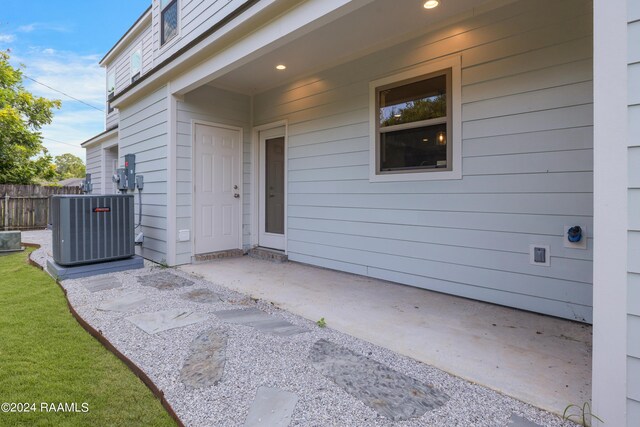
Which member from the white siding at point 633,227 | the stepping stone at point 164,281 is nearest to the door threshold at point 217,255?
the stepping stone at point 164,281

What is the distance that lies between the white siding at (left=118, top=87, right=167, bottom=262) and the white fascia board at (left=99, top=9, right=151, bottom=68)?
140 inches

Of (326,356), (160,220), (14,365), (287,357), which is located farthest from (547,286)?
(160,220)

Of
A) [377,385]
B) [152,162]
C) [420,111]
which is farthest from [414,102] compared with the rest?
[152,162]

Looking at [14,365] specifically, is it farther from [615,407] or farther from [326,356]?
[615,407]

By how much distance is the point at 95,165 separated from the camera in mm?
10445

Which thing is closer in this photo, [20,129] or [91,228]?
[91,228]

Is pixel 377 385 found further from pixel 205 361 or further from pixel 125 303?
pixel 125 303

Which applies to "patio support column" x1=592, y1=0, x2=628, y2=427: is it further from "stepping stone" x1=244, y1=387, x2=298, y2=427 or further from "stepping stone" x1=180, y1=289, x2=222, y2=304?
"stepping stone" x1=180, y1=289, x2=222, y2=304

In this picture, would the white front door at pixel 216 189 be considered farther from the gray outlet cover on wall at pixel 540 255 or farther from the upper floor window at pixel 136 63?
the upper floor window at pixel 136 63

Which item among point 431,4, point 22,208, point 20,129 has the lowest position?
point 22,208

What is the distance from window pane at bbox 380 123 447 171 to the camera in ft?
11.3

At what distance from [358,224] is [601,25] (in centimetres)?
305

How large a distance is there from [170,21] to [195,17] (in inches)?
52.5

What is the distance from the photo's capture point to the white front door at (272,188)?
17.4 feet
